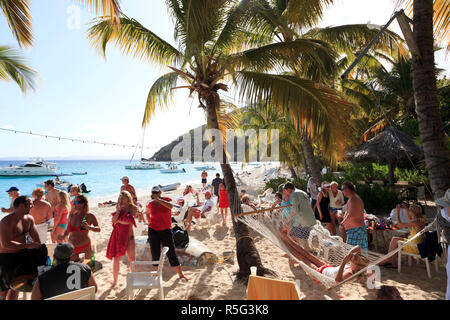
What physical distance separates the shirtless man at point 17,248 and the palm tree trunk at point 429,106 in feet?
14.9

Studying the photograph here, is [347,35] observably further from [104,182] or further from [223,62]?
[104,182]

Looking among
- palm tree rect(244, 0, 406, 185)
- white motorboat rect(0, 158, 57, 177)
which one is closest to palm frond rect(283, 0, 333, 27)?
palm tree rect(244, 0, 406, 185)

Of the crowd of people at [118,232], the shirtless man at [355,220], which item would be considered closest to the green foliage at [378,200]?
the crowd of people at [118,232]

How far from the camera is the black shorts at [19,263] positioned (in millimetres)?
2686

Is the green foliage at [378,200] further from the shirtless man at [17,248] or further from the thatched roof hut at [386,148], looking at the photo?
the shirtless man at [17,248]

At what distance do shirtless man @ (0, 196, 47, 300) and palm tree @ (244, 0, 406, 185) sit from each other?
3.77 meters

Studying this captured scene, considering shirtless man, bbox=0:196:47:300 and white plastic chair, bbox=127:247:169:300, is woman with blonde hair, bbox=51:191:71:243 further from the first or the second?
white plastic chair, bbox=127:247:169:300

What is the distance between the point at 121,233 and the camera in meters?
3.62

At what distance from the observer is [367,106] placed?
10.4m

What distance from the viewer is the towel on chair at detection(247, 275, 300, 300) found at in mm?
1827

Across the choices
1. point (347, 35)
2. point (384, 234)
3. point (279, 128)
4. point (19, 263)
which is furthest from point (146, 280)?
point (279, 128)

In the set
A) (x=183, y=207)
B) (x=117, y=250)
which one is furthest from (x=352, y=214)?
(x=183, y=207)

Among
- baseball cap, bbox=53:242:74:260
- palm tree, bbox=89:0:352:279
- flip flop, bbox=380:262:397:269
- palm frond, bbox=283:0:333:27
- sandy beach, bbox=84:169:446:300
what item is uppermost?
palm frond, bbox=283:0:333:27

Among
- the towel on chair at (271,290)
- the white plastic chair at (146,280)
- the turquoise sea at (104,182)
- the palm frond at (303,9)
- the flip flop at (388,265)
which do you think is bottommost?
the turquoise sea at (104,182)
